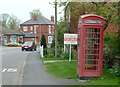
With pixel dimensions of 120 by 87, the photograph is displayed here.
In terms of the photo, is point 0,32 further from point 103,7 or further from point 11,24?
point 103,7

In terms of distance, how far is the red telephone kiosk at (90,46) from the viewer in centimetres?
1516

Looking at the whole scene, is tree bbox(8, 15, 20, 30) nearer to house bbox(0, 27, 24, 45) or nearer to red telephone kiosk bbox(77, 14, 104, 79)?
house bbox(0, 27, 24, 45)

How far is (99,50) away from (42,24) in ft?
321

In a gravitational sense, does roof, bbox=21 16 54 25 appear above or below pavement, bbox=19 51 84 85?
above

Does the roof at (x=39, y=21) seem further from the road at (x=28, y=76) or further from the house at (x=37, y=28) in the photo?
the road at (x=28, y=76)

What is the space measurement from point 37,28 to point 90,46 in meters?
98.8

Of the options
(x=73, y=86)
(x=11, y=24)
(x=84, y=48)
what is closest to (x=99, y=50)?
(x=84, y=48)

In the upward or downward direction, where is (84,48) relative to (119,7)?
downward

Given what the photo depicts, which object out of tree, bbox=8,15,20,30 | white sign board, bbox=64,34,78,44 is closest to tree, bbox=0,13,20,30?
tree, bbox=8,15,20,30

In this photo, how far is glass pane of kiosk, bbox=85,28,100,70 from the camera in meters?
15.3

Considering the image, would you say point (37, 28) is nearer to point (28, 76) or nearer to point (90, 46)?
point (28, 76)

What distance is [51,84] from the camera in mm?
13727

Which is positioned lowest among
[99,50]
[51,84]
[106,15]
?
[51,84]

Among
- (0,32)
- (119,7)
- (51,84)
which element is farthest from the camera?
(0,32)
